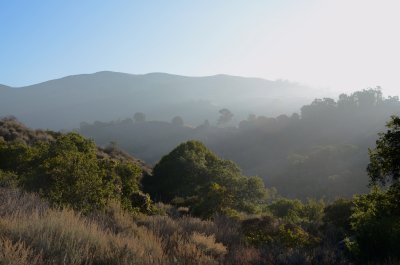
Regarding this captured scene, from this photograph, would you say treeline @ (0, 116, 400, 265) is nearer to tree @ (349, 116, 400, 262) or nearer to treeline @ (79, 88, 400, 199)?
tree @ (349, 116, 400, 262)

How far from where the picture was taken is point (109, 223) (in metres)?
8.69

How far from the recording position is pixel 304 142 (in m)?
Result: 123

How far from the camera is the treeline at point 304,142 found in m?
82.7

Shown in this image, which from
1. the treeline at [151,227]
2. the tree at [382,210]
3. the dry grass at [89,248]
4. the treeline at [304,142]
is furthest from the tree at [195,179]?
the treeline at [304,142]

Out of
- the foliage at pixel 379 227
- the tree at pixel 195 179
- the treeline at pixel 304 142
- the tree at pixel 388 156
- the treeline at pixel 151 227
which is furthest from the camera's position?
the treeline at pixel 304 142

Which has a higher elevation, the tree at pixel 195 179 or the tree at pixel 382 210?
the tree at pixel 382 210

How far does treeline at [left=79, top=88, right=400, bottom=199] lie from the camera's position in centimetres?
8269

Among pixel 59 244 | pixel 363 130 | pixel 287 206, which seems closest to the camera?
pixel 59 244

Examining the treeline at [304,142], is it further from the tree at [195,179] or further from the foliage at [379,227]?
the foliage at [379,227]

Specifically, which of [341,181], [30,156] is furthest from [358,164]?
[30,156]

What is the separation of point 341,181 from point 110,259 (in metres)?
79.1

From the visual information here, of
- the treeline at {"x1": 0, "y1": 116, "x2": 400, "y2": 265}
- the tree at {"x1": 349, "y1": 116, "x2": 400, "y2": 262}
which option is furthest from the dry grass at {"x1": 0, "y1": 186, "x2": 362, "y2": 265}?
the tree at {"x1": 349, "y1": 116, "x2": 400, "y2": 262}

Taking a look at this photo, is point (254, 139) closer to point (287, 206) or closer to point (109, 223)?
point (287, 206)

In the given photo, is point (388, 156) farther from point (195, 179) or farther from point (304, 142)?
point (304, 142)
